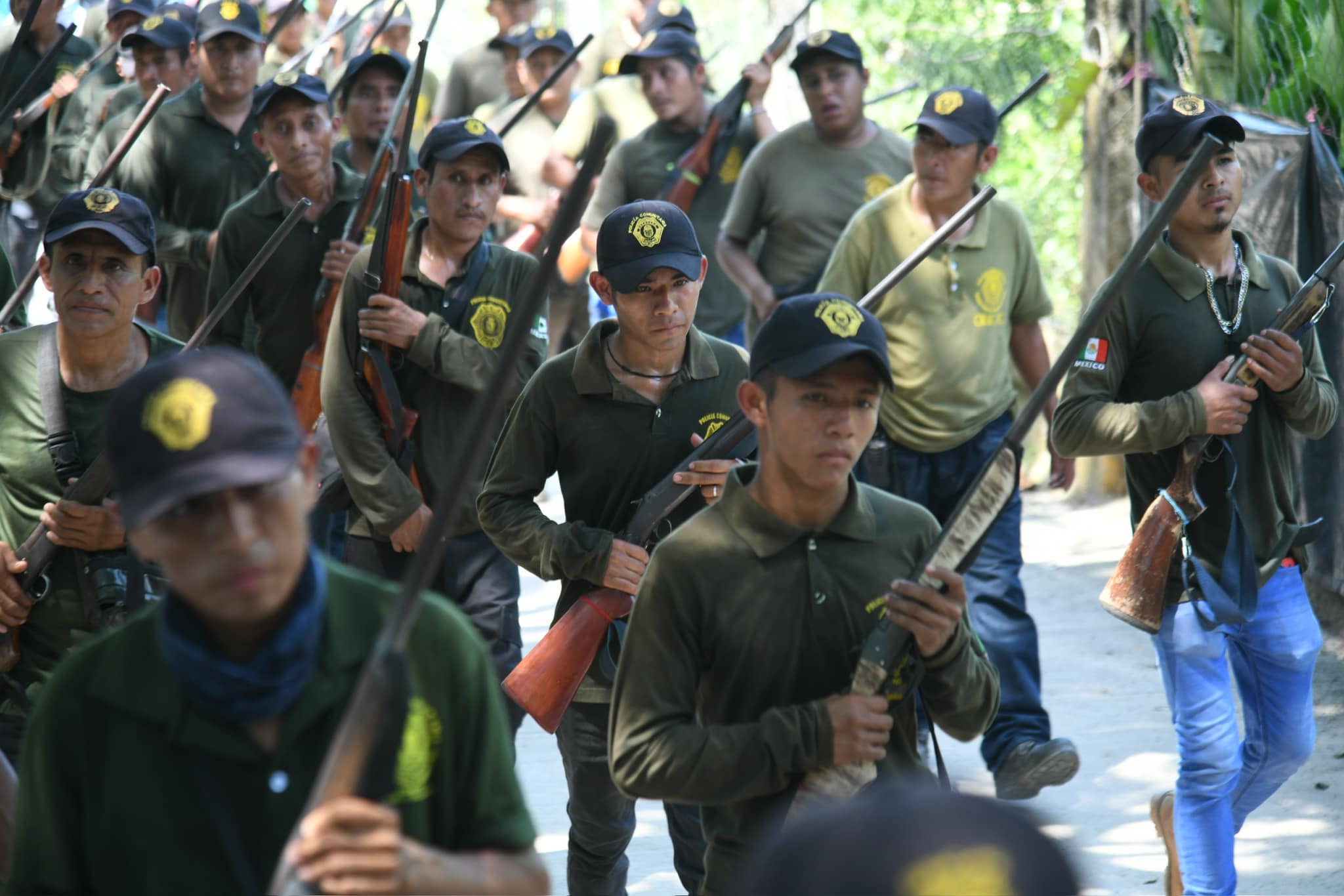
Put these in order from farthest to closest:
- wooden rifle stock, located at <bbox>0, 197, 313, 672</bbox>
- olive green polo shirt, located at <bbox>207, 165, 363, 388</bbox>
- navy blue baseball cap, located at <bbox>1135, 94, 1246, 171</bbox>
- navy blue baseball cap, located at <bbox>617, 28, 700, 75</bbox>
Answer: navy blue baseball cap, located at <bbox>617, 28, 700, 75</bbox>, olive green polo shirt, located at <bbox>207, 165, 363, 388</bbox>, navy blue baseball cap, located at <bbox>1135, 94, 1246, 171</bbox>, wooden rifle stock, located at <bbox>0, 197, 313, 672</bbox>

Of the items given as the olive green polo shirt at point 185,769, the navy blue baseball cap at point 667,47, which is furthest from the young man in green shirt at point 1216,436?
the navy blue baseball cap at point 667,47

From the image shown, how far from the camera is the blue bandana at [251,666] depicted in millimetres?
2227

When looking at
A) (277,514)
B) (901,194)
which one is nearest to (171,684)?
(277,514)

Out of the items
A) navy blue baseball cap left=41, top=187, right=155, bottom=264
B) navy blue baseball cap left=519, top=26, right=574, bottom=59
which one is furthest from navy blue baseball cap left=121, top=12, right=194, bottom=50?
navy blue baseball cap left=41, top=187, right=155, bottom=264

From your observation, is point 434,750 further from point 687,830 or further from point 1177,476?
point 1177,476

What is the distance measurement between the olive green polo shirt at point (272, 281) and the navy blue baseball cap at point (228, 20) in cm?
144

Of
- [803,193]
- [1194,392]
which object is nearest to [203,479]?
[1194,392]

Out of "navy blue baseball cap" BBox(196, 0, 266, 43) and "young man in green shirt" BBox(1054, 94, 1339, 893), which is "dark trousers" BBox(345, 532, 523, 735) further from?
"navy blue baseball cap" BBox(196, 0, 266, 43)

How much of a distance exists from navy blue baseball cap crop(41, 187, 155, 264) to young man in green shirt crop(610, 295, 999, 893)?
2.09 metres

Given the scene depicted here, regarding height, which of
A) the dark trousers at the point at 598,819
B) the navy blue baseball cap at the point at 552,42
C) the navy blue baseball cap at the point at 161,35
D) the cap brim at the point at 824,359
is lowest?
the dark trousers at the point at 598,819

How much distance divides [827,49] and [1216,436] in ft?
→ 12.1

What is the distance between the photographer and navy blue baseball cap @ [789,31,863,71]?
25.6ft

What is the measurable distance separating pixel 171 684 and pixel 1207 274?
3.42 m

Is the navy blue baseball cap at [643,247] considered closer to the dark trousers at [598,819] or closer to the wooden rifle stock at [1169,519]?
the dark trousers at [598,819]
